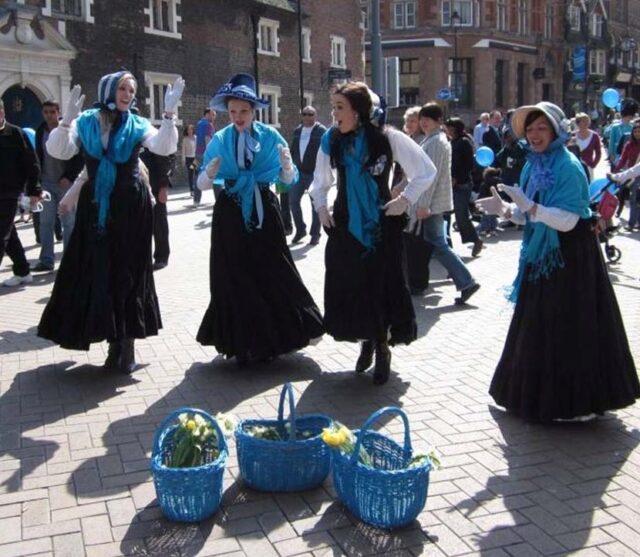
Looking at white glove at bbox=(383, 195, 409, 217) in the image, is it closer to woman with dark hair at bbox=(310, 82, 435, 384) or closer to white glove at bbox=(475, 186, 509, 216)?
woman with dark hair at bbox=(310, 82, 435, 384)

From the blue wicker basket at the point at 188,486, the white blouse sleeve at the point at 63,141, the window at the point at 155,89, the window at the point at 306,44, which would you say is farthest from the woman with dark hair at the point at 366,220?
the window at the point at 306,44

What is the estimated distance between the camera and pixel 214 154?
18.6ft

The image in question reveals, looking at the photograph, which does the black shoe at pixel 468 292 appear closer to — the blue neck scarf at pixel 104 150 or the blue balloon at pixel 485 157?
the blue balloon at pixel 485 157

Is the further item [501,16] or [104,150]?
[501,16]

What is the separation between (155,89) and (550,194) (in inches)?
870

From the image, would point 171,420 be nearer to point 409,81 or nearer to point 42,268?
point 42,268

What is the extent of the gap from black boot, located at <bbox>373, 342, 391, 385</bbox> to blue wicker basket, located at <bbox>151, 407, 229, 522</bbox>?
199 centimetres

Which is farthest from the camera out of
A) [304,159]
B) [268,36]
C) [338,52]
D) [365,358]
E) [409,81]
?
[409,81]

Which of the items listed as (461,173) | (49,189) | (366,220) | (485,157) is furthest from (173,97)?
(485,157)

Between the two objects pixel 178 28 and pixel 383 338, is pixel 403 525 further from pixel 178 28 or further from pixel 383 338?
pixel 178 28

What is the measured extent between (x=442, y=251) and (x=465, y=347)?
1782 mm

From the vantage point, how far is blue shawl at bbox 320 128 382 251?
17.2 feet

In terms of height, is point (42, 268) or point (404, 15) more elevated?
point (404, 15)

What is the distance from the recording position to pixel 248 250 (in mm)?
5703
